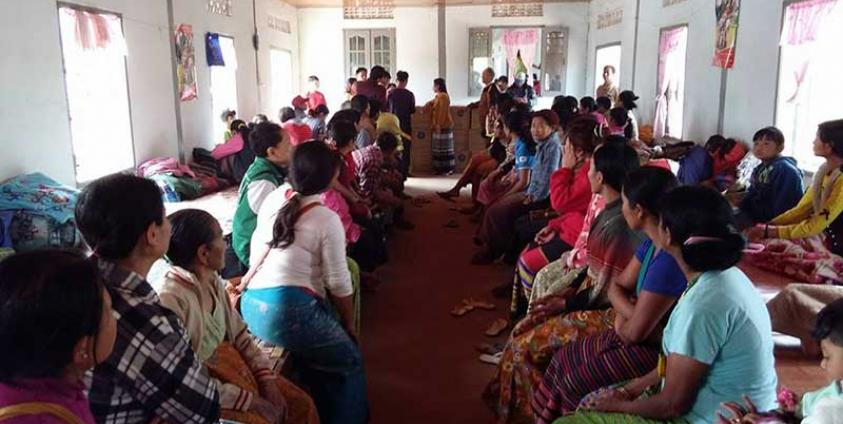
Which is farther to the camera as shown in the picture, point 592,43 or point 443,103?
point 592,43

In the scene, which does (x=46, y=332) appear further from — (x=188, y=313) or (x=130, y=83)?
(x=130, y=83)

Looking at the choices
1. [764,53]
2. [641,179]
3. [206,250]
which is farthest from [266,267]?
[764,53]

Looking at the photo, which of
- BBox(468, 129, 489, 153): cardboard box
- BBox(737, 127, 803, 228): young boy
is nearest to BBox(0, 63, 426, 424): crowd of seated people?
BBox(737, 127, 803, 228): young boy

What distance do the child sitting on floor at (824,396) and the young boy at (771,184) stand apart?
2.75 m

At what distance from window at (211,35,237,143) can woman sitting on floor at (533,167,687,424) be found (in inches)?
218

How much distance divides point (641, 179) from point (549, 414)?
0.83 m

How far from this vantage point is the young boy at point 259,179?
299 centimetres

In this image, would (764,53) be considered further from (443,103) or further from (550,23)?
(550,23)

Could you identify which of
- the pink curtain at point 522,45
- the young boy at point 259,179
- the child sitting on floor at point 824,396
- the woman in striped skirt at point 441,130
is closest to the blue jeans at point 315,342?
the young boy at point 259,179

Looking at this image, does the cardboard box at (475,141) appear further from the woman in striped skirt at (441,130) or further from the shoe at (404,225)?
the shoe at (404,225)

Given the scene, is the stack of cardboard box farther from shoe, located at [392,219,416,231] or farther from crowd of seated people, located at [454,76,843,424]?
crowd of seated people, located at [454,76,843,424]

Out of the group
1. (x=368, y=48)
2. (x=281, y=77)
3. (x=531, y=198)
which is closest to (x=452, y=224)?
(x=531, y=198)

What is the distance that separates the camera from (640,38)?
7977 mm

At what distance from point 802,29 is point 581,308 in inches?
122
